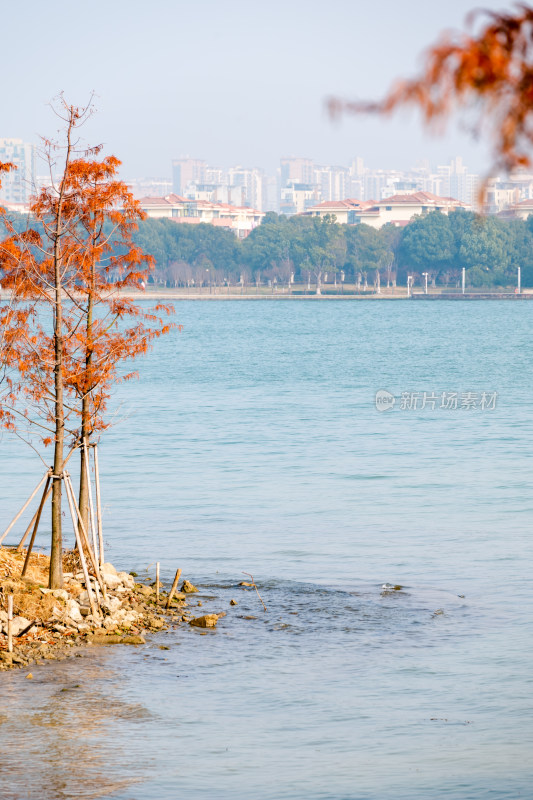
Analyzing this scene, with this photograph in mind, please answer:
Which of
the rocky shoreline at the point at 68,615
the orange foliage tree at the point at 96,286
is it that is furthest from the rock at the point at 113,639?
the orange foliage tree at the point at 96,286

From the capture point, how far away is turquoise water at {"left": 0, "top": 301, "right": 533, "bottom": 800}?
9.12 meters

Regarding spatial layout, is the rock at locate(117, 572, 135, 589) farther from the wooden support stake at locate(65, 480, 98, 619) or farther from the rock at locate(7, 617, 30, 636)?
the rock at locate(7, 617, 30, 636)

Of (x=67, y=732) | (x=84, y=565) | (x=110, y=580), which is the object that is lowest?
(x=67, y=732)

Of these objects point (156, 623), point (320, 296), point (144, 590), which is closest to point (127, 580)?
point (144, 590)

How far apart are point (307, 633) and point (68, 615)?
2.73 meters

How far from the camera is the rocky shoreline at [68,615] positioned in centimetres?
1145

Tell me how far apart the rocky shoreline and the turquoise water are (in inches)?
13.4

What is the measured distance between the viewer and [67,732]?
9.62 meters

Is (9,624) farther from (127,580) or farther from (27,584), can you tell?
(127,580)

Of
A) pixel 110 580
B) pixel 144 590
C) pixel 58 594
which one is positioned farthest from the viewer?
pixel 144 590

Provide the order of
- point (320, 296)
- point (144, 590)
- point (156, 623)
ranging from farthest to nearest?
point (320, 296) → point (144, 590) → point (156, 623)

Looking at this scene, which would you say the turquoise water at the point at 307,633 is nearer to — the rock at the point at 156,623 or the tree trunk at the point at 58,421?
the rock at the point at 156,623

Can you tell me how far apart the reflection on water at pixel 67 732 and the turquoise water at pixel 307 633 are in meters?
0.02

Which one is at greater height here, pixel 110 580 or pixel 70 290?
pixel 70 290
